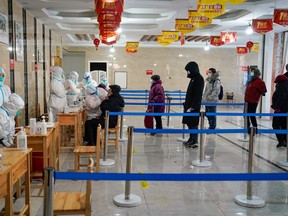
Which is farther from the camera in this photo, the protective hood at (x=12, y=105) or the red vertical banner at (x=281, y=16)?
the red vertical banner at (x=281, y=16)

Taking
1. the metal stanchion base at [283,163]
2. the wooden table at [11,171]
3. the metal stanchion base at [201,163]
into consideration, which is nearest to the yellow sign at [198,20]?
the metal stanchion base at [201,163]

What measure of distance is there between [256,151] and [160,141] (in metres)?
2.15

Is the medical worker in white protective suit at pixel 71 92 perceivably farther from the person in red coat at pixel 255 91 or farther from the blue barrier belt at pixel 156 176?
the blue barrier belt at pixel 156 176

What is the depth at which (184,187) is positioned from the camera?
4590 millimetres

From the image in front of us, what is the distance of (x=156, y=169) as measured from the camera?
543cm

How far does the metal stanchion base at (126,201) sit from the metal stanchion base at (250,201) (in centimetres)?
125

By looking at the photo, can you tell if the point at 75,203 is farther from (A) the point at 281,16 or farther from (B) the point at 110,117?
(A) the point at 281,16

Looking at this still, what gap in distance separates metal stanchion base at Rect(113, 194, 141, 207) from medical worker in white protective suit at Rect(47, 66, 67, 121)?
3.26 metres

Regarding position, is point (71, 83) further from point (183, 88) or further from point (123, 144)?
point (183, 88)

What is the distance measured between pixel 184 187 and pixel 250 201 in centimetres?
93

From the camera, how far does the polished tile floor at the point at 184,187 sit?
3840 millimetres

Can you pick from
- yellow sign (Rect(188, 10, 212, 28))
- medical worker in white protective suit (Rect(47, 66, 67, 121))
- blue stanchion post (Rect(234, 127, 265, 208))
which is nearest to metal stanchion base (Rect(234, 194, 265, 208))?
blue stanchion post (Rect(234, 127, 265, 208))

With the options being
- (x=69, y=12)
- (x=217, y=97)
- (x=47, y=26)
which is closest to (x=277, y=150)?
(x=217, y=97)

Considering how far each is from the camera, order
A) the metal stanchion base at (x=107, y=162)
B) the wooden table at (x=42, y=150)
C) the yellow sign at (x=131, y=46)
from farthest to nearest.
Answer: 1. the yellow sign at (x=131, y=46)
2. the metal stanchion base at (x=107, y=162)
3. the wooden table at (x=42, y=150)
